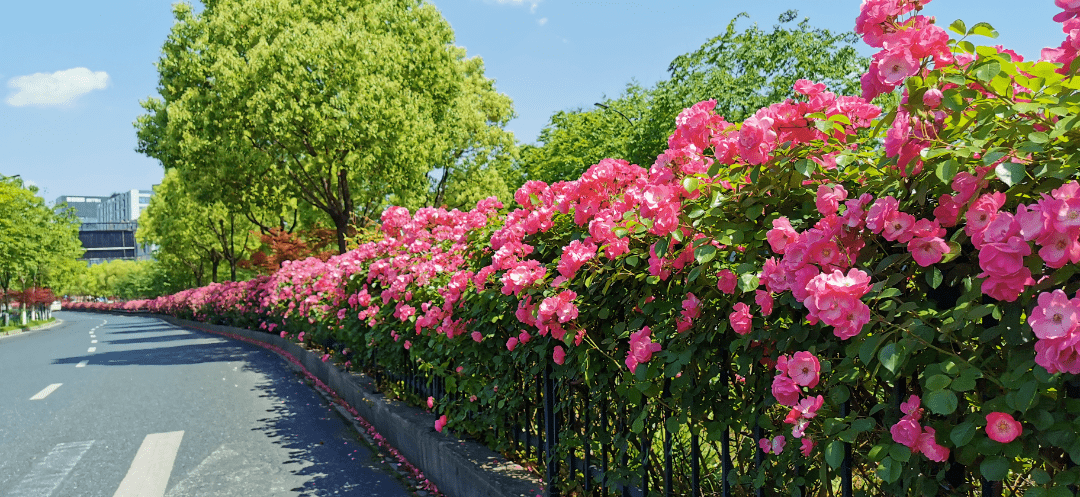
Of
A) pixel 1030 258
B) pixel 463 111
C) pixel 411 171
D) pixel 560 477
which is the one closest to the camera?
pixel 1030 258

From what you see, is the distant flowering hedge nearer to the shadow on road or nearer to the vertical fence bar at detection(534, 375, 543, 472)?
the vertical fence bar at detection(534, 375, 543, 472)

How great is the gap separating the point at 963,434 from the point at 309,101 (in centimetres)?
1843

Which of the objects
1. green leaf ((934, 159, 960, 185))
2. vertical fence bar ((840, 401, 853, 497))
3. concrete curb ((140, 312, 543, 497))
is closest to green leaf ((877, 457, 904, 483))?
vertical fence bar ((840, 401, 853, 497))

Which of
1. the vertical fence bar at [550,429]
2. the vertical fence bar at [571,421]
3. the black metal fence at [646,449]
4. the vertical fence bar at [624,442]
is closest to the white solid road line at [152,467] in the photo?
the black metal fence at [646,449]

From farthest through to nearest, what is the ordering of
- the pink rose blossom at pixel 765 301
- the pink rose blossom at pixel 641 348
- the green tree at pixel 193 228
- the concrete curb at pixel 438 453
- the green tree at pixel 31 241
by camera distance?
1. the green tree at pixel 31 241
2. the green tree at pixel 193 228
3. the concrete curb at pixel 438 453
4. the pink rose blossom at pixel 641 348
5. the pink rose blossom at pixel 765 301

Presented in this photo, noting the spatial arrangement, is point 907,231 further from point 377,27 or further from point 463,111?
point 463,111

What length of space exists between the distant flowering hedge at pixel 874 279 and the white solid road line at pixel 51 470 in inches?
192

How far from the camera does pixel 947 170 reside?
57.1 inches

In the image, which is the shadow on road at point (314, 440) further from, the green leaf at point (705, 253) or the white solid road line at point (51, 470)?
the green leaf at point (705, 253)

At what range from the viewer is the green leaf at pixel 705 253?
205 centimetres

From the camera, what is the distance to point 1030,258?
1.37 metres

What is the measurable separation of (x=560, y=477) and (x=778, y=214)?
6.89ft

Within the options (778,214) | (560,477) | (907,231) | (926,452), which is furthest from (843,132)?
(560,477)

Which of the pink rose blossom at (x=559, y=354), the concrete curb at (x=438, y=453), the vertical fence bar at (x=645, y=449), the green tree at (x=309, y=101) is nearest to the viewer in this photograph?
the vertical fence bar at (x=645, y=449)
